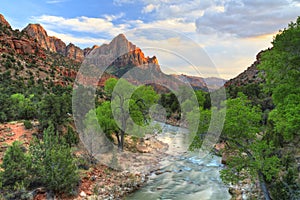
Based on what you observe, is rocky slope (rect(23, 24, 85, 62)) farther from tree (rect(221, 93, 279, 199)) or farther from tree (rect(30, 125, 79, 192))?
tree (rect(221, 93, 279, 199))

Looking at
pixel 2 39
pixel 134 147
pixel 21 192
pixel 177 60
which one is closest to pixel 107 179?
pixel 21 192

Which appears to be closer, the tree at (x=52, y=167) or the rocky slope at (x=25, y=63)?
the tree at (x=52, y=167)

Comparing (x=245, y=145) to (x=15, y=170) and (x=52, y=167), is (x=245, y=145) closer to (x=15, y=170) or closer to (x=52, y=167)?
(x=52, y=167)

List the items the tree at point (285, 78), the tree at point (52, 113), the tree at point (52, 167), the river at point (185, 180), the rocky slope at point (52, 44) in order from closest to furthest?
the tree at point (285, 78) < the tree at point (52, 167) < the river at point (185, 180) < the tree at point (52, 113) < the rocky slope at point (52, 44)

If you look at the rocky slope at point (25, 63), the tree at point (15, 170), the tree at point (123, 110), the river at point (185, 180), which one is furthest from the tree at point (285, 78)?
the rocky slope at point (25, 63)

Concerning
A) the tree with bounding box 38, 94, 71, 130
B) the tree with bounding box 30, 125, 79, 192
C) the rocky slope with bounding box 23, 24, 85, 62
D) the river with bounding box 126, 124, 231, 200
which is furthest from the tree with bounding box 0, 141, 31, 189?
the rocky slope with bounding box 23, 24, 85, 62

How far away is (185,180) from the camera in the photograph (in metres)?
18.2

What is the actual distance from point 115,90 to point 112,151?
18.4 ft

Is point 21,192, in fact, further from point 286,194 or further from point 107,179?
point 286,194

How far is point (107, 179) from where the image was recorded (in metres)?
17.2

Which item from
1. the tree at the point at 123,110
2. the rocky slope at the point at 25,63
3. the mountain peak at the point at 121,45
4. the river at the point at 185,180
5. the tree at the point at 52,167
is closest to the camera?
the tree at the point at 52,167

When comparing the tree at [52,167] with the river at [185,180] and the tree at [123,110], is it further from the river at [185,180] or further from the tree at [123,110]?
the tree at [123,110]

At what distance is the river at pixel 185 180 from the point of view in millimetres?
15567

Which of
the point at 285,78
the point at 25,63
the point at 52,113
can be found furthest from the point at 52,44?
the point at 285,78
